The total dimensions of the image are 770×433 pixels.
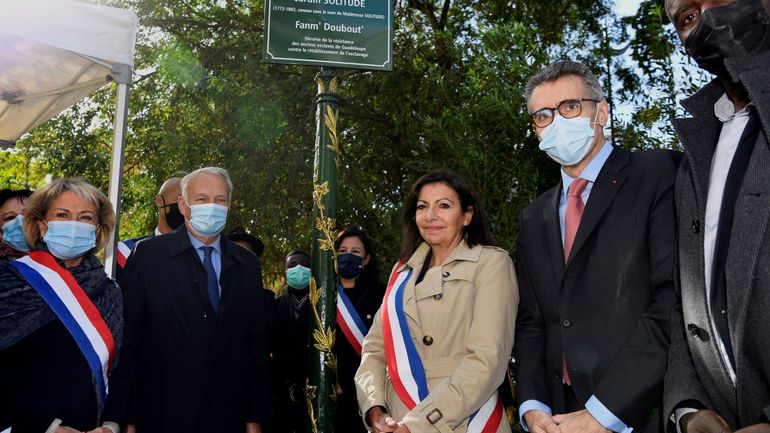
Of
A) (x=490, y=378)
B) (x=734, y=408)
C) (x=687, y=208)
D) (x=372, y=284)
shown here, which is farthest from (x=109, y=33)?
(x=734, y=408)

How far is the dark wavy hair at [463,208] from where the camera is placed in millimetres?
3561

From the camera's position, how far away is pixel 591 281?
8.55ft

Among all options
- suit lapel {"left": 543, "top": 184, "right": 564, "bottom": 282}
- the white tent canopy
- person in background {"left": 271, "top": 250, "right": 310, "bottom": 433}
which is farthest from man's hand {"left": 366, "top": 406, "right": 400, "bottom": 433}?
person in background {"left": 271, "top": 250, "right": 310, "bottom": 433}

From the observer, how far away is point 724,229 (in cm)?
205

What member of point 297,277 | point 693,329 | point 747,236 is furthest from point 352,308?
point 747,236

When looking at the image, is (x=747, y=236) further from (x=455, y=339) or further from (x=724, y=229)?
A: (x=455, y=339)

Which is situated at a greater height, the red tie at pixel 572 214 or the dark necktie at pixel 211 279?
the red tie at pixel 572 214

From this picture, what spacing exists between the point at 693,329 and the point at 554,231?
786 millimetres

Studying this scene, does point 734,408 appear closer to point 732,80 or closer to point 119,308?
point 732,80

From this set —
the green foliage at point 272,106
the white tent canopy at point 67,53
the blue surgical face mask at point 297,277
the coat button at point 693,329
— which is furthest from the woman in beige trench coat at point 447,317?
the green foliage at point 272,106

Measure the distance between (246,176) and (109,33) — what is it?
13.4 ft

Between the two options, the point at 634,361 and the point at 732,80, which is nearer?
the point at 732,80

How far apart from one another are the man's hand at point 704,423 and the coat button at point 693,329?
23 centimetres

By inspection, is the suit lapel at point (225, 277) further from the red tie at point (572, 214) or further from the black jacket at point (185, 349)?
the red tie at point (572, 214)
